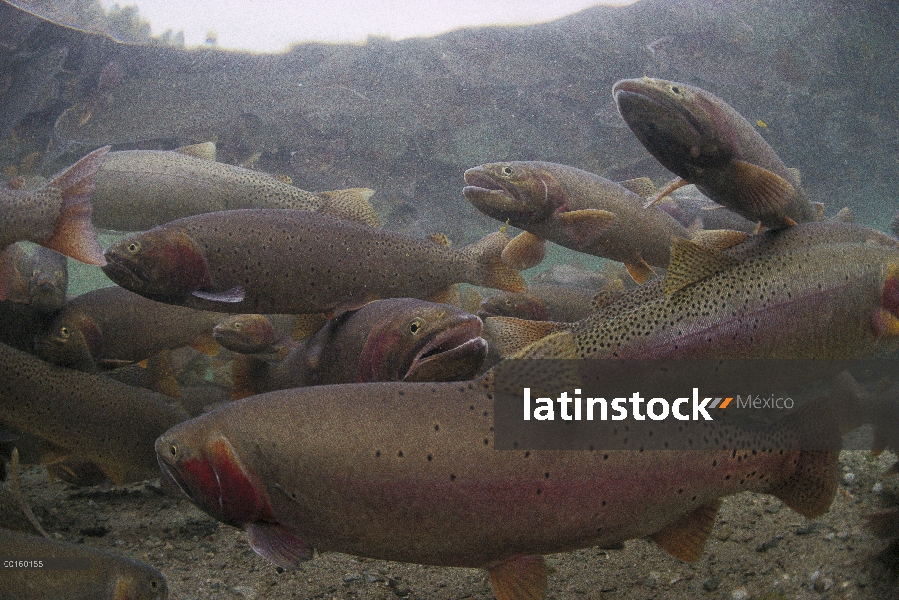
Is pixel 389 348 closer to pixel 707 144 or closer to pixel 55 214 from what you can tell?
pixel 707 144

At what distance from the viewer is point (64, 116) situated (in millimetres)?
11391

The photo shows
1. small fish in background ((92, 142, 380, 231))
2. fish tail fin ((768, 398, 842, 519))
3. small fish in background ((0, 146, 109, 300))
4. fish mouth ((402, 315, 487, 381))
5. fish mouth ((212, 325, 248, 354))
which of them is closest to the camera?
fish tail fin ((768, 398, 842, 519))

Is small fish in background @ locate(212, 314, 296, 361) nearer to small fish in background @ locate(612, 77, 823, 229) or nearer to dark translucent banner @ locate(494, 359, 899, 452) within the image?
dark translucent banner @ locate(494, 359, 899, 452)

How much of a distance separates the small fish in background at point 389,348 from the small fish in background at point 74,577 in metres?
1.19

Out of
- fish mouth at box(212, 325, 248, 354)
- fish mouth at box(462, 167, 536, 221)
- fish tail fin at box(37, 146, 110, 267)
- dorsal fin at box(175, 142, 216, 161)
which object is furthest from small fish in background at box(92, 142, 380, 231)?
fish mouth at box(212, 325, 248, 354)

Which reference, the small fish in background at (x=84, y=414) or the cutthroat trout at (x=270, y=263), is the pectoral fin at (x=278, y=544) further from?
the small fish in background at (x=84, y=414)

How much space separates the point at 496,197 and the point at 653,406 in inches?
74.8

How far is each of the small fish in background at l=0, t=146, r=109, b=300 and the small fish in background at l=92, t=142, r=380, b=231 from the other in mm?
1231

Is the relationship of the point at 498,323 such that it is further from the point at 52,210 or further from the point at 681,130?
the point at 52,210

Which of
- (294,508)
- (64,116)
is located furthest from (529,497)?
(64,116)

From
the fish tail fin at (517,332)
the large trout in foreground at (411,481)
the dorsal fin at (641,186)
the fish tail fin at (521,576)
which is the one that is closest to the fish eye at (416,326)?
the fish tail fin at (517,332)

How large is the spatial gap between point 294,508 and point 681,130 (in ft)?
8.12

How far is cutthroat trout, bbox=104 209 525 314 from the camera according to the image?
2664 millimetres

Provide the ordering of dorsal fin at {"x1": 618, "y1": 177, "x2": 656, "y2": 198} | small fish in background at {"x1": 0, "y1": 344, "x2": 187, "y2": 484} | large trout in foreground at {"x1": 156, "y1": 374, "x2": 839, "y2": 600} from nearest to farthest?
large trout in foreground at {"x1": 156, "y1": 374, "x2": 839, "y2": 600}, small fish in background at {"x1": 0, "y1": 344, "x2": 187, "y2": 484}, dorsal fin at {"x1": 618, "y1": 177, "x2": 656, "y2": 198}
